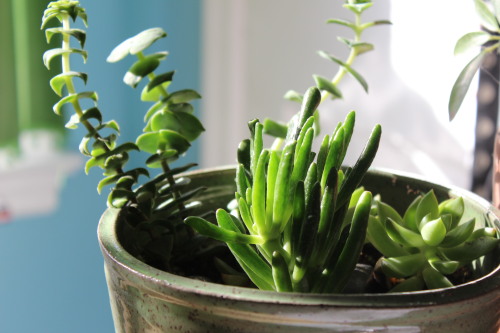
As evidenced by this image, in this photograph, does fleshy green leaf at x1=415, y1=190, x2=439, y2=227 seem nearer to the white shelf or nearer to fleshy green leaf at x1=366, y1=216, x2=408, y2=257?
fleshy green leaf at x1=366, y1=216, x2=408, y2=257

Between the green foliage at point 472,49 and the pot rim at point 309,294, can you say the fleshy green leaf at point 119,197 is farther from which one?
the green foliage at point 472,49

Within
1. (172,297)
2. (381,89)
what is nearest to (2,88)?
(381,89)

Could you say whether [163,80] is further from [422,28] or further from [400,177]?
[422,28]

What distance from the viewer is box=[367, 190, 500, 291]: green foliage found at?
355 mm

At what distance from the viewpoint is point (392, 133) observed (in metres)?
1.11

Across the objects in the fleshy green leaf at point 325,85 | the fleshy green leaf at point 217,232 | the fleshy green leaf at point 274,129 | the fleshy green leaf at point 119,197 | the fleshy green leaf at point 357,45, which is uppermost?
the fleshy green leaf at point 357,45

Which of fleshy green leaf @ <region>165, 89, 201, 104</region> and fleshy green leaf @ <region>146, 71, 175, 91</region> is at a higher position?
fleshy green leaf @ <region>146, 71, 175, 91</region>

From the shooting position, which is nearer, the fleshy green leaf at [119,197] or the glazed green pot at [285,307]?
the glazed green pot at [285,307]

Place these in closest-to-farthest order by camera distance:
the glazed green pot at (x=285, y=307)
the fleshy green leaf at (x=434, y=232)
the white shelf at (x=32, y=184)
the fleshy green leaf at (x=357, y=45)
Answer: the glazed green pot at (x=285, y=307)
the fleshy green leaf at (x=434, y=232)
the fleshy green leaf at (x=357, y=45)
the white shelf at (x=32, y=184)

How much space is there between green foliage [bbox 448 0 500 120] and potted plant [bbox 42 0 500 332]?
58mm

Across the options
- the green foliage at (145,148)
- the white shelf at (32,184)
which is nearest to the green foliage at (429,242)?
the green foliage at (145,148)

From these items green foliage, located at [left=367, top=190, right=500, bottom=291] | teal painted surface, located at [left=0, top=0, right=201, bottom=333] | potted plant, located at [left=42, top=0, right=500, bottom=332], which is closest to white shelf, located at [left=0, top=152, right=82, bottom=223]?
teal painted surface, located at [left=0, top=0, right=201, bottom=333]

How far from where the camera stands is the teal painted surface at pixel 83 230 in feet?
4.27

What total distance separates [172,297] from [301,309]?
0.06 metres
